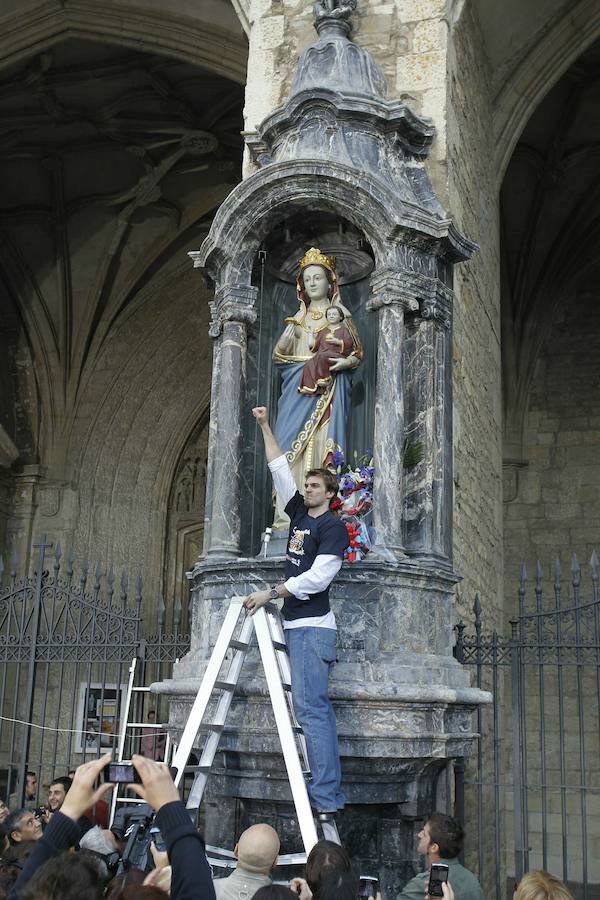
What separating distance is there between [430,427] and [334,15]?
3046 millimetres

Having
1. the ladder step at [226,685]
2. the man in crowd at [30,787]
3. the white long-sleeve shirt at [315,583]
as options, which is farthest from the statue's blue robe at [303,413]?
the man in crowd at [30,787]

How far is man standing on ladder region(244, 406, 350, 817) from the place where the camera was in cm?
513

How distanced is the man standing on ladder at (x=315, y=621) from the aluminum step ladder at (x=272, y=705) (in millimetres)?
55

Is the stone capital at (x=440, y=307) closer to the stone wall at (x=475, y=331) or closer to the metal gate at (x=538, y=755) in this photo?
the stone wall at (x=475, y=331)

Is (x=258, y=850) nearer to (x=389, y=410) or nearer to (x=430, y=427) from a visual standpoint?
(x=389, y=410)

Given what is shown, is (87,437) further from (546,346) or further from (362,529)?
(362,529)

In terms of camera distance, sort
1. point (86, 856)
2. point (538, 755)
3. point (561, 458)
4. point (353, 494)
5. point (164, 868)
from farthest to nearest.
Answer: point (561, 458) < point (538, 755) < point (353, 494) < point (164, 868) < point (86, 856)

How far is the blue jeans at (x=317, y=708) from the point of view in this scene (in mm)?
5066

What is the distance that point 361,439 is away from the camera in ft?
22.6

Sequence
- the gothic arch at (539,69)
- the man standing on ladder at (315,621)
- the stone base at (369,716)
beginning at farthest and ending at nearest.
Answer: the gothic arch at (539,69), the stone base at (369,716), the man standing on ladder at (315,621)

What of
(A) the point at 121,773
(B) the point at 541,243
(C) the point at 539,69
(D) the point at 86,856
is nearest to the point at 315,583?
(A) the point at 121,773

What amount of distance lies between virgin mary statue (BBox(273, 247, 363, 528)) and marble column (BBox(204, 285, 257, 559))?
0.26 metres

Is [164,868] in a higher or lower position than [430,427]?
lower

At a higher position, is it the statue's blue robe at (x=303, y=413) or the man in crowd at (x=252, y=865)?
the statue's blue robe at (x=303, y=413)
